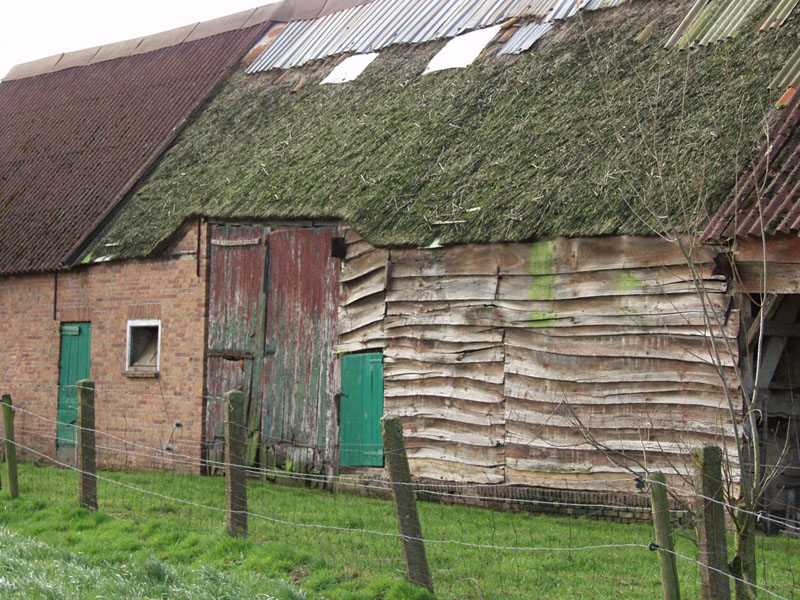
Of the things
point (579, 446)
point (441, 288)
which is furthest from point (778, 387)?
point (441, 288)

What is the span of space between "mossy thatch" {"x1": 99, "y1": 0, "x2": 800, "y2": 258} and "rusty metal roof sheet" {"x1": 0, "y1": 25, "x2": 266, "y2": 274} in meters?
0.81

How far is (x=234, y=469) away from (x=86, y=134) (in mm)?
12357

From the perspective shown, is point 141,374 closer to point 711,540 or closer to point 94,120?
point 94,120

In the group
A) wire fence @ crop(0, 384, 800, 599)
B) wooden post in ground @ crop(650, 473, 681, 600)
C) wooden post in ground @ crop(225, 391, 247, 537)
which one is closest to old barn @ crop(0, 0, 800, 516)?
wire fence @ crop(0, 384, 800, 599)

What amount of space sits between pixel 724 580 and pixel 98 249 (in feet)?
39.7

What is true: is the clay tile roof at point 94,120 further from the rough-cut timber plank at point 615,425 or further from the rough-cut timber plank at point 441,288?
the rough-cut timber plank at point 615,425

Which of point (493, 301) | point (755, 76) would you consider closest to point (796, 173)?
point (755, 76)

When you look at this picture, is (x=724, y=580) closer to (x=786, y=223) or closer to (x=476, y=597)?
(x=476, y=597)

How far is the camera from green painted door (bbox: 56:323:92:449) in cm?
1530

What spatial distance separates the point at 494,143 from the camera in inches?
466

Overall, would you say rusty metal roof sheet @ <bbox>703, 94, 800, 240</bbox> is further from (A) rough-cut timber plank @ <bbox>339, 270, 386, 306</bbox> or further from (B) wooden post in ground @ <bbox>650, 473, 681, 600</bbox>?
(A) rough-cut timber plank @ <bbox>339, 270, 386, 306</bbox>

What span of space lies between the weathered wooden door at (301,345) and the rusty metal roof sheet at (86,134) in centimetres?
415

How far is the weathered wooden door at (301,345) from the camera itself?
40.5ft

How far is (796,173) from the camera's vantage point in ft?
28.9
